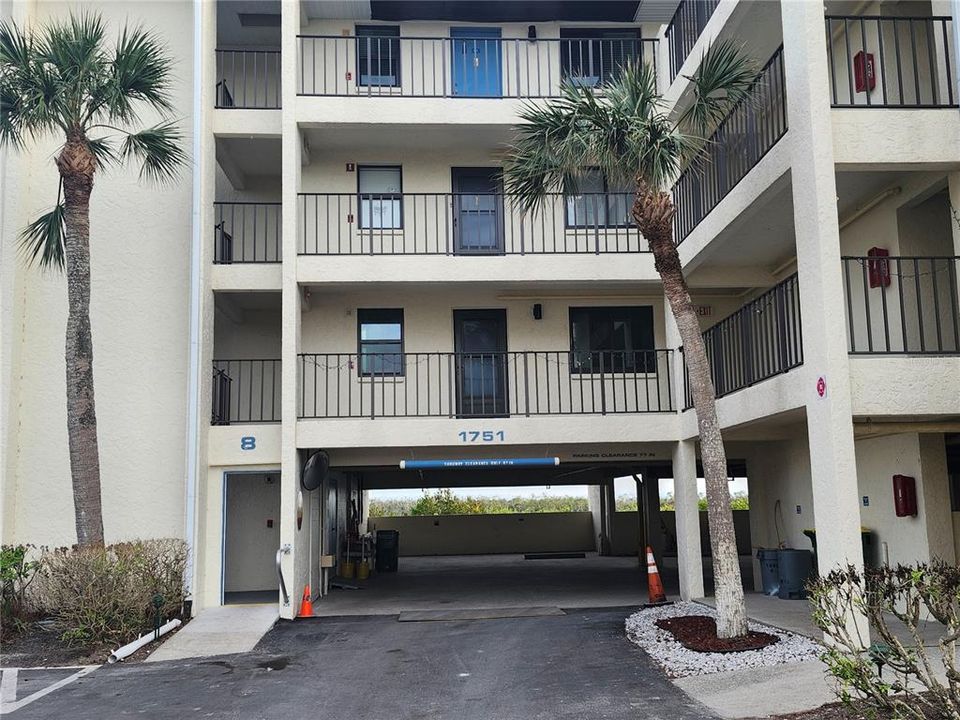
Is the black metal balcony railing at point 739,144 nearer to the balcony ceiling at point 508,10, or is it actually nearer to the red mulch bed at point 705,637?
the balcony ceiling at point 508,10

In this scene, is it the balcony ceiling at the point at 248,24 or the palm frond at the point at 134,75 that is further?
the balcony ceiling at the point at 248,24

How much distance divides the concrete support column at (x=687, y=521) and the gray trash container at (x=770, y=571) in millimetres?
1025

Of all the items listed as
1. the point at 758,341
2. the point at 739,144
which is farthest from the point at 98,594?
the point at 739,144

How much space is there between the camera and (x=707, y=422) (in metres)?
11.5

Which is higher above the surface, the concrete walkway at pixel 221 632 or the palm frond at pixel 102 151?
the palm frond at pixel 102 151

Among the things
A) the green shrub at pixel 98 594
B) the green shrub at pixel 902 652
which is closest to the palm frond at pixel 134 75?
the green shrub at pixel 98 594

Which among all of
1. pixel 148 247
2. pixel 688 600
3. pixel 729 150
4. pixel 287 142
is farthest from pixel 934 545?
pixel 148 247

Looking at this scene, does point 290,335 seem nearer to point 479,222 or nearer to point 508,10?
point 479,222

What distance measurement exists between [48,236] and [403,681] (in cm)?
970

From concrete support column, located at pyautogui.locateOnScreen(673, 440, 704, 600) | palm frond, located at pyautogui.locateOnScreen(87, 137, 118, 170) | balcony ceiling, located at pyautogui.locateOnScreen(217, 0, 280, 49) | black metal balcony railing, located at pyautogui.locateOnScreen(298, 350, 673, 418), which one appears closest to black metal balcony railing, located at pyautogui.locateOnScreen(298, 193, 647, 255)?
→ black metal balcony railing, located at pyautogui.locateOnScreen(298, 350, 673, 418)

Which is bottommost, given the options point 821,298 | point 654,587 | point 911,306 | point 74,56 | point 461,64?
point 654,587

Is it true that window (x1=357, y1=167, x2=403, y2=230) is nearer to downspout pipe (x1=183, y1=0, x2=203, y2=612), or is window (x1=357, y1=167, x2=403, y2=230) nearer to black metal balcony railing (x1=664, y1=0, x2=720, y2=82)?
downspout pipe (x1=183, y1=0, x2=203, y2=612)

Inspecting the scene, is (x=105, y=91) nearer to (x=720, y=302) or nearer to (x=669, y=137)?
(x=669, y=137)

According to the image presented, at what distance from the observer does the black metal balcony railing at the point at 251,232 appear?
18062 millimetres
